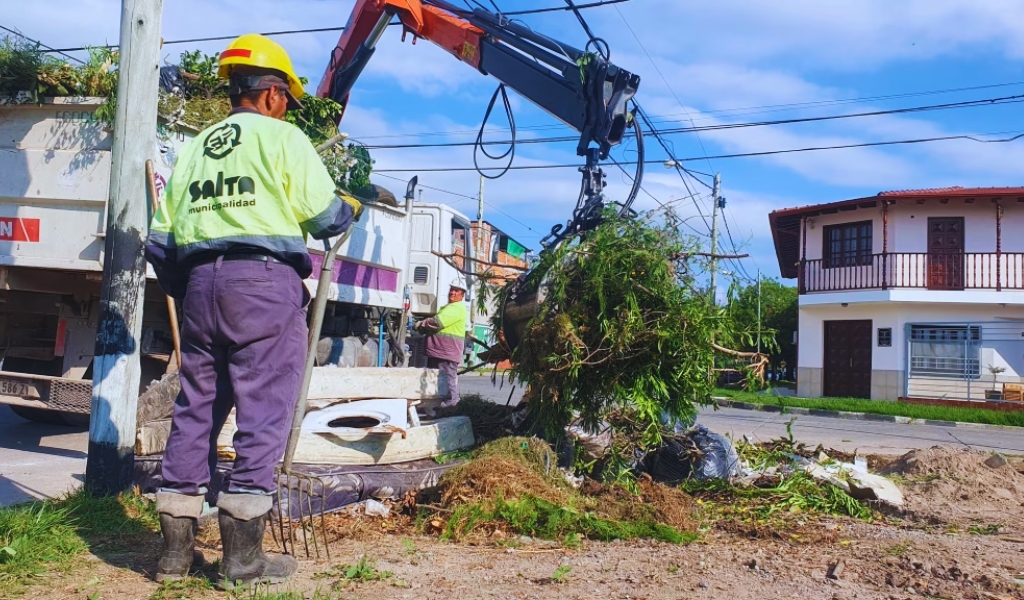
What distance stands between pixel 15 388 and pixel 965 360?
2163cm

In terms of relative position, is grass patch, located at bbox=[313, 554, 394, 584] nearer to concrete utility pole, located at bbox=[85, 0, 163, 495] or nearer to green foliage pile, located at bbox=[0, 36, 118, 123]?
concrete utility pole, located at bbox=[85, 0, 163, 495]

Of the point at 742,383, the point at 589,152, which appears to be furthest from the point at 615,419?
the point at 589,152

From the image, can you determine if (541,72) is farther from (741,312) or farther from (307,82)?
(741,312)

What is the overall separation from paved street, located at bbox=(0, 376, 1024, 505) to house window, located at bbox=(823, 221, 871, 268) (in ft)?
35.9

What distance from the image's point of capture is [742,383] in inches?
214

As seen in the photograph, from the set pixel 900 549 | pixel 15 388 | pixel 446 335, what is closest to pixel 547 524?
pixel 900 549

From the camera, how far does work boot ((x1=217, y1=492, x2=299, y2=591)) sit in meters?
3.15

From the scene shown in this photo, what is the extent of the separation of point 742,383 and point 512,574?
2553 mm

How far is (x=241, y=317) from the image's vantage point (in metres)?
3.18

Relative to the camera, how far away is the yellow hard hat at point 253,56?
11.6 ft

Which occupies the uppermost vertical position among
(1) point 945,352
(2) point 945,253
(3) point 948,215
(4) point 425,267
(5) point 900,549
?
(3) point 948,215

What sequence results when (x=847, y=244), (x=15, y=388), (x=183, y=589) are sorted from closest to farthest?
(x=183, y=589) → (x=15, y=388) → (x=847, y=244)

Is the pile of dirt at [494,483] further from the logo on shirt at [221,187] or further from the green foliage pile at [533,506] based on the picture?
the logo on shirt at [221,187]

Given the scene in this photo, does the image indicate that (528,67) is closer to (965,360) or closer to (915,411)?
(915,411)
